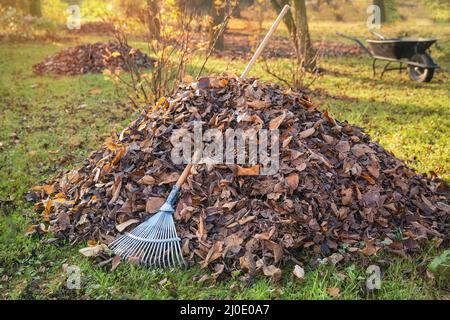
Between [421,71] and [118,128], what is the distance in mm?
6777

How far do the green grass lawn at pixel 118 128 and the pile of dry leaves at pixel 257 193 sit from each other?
19 cm

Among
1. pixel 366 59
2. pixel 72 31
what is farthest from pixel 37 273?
pixel 72 31

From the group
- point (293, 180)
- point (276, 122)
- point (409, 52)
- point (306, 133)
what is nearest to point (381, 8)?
point (409, 52)

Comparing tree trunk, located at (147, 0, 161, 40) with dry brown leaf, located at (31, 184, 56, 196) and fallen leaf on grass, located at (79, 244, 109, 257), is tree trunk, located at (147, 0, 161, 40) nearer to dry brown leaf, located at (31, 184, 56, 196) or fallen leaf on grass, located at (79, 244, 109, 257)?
dry brown leaf, located at (31, 184, 56, 196)

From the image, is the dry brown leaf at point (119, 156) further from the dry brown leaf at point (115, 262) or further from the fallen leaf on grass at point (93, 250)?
the dry brown leaf at point (115, 262)

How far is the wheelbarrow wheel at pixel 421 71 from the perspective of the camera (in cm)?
958

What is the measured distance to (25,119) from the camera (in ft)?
26.0

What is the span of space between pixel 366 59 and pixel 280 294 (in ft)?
34.8

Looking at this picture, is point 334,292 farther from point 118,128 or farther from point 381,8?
point 381,8

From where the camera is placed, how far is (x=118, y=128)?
7.30 metres

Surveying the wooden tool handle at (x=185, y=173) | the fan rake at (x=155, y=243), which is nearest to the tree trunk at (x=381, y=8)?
the wooden tool handle at (x=185, y=173)

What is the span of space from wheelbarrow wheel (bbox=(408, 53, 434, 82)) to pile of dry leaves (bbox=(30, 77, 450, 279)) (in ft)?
18.6

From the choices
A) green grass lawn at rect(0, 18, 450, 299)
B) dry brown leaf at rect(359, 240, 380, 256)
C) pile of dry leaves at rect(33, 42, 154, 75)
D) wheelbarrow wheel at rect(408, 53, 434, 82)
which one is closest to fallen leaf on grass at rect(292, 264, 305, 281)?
green grass lawn at rect(0, 18, 450, 299)

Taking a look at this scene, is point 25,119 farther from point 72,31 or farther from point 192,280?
point 72,31
